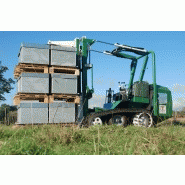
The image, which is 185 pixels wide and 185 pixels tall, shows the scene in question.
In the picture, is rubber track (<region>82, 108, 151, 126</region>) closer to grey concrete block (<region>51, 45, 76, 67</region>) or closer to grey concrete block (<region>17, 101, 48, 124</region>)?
grey concrete block (<region>17, 101, 48, 124</region>)

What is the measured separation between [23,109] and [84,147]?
3859mm

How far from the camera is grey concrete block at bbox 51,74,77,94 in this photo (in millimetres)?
7254

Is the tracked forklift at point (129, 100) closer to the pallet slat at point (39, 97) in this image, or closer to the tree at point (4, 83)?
the pallet slat at point (39, 97)

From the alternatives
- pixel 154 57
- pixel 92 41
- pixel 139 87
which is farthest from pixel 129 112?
pixel 92 41

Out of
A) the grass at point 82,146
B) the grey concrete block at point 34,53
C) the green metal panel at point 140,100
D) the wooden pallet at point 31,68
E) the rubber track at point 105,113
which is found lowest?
the grass at point 82,146

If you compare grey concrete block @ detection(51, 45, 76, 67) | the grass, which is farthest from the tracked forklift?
the grass

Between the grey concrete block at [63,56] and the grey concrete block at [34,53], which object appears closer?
the grey concrete block at [34,53]

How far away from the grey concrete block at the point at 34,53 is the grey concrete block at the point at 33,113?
152cm

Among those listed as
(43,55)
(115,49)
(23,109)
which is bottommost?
(23,109)

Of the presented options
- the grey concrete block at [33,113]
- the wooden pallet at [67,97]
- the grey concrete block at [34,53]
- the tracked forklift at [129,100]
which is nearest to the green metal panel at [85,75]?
the tracked forklift at [129,100]

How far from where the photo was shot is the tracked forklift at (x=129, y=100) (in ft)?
27.5

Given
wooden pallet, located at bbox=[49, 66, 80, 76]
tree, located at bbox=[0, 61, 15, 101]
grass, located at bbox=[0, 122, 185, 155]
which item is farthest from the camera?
tree, located at bbox=[0, 61, 15, 101]
